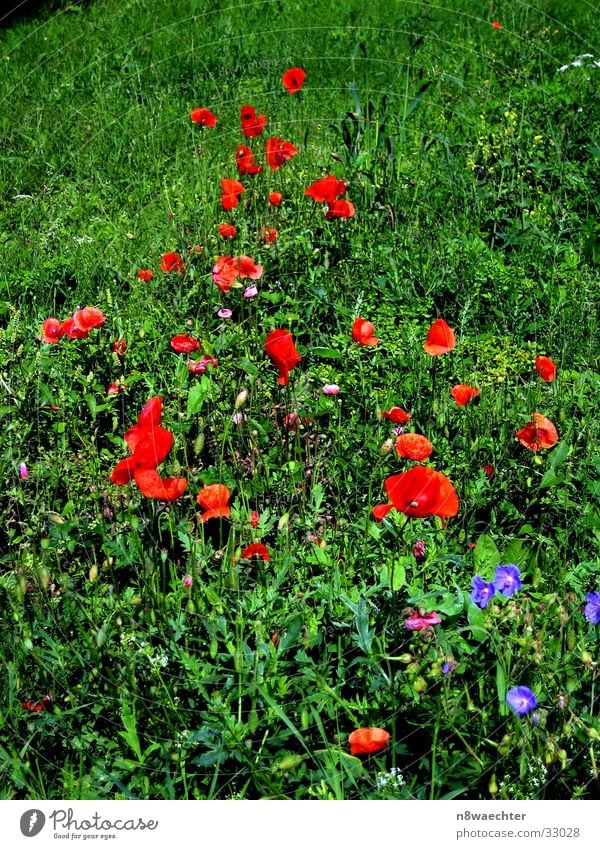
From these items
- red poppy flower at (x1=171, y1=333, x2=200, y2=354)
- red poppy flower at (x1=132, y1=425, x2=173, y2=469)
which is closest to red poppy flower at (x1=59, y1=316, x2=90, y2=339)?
red poppy flower at (x1=171, y1=333, x2=200, y2=354)

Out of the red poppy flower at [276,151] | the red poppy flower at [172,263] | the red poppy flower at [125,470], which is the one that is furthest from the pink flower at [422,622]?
the red poppy flower at [276,151]

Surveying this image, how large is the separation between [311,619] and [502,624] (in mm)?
346

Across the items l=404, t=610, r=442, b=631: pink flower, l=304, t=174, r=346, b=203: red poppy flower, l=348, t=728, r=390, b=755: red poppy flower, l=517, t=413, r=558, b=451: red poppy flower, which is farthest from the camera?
l=304, t=174, r=346, b=203: red poppy flower

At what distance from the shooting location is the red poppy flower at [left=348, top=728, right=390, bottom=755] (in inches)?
58.0

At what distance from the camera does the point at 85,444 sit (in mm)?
2297

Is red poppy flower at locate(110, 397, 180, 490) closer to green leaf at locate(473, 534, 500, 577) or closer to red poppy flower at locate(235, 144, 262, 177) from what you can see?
green leaf at locate(473, 534, 500, 577)

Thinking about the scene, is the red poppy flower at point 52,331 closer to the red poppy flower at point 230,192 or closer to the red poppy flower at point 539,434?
the red poppy flower at point 230,192

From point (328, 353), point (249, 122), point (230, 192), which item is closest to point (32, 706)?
point (328, 353)

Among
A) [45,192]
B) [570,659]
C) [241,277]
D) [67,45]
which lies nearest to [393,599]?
[570,659]

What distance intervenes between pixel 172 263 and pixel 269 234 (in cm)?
37

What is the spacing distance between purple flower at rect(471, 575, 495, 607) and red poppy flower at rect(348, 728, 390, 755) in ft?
0.96

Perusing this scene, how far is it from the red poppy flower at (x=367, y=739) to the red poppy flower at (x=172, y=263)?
1657 mm

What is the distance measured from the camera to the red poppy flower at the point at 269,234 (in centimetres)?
300

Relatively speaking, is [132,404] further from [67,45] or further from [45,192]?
[67,45]
